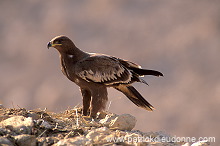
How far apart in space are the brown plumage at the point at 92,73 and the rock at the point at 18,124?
203 cm

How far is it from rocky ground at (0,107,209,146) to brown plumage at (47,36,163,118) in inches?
34.8

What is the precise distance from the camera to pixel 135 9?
102ft

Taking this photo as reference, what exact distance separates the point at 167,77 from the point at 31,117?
1699 cm

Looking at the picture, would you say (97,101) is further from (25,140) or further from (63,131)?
(25,140)

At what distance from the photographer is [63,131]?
7277mm

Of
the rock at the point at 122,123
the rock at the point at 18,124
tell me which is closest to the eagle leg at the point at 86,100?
the rock at the point at 122,123

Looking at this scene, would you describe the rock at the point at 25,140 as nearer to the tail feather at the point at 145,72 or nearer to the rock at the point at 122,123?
the rock at the point at 122,123

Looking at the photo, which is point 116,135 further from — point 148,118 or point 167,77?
point 167,77

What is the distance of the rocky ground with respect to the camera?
6.58 m

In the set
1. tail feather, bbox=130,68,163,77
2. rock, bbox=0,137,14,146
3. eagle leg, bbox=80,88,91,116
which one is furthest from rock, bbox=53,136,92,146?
tail feather, bbox=130,68,163,77

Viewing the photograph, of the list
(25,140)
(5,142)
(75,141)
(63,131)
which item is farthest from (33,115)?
(75,141)

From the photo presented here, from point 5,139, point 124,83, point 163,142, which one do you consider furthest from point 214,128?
point 5,139

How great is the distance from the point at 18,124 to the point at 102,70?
260cm

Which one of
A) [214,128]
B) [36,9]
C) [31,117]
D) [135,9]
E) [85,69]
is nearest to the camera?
[31,117]
